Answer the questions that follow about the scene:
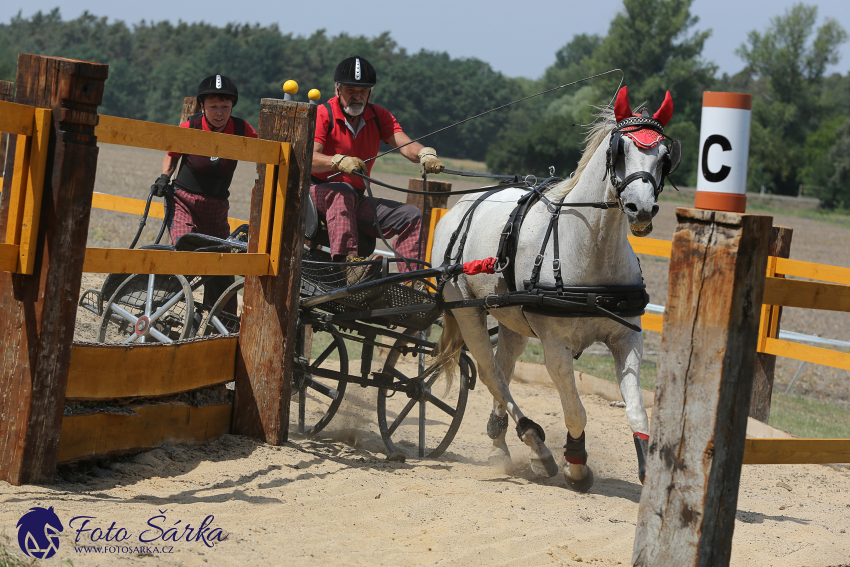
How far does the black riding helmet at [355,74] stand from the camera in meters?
5.62

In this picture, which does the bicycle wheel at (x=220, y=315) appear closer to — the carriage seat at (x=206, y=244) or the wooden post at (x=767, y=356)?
the carriage seat at (x=206, y=244)

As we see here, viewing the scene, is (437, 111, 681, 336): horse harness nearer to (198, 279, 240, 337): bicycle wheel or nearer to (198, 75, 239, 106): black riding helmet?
(198, 279, 240, 337): bicycle wheel

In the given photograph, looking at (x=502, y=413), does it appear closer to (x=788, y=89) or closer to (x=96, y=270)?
(x=96, y=270)

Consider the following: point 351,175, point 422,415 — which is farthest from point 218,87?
point 422,415

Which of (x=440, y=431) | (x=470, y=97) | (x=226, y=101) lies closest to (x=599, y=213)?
(x=440, y=431)

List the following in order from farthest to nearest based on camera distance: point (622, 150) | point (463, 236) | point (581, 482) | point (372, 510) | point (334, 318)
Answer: point (463, 236) → point (334, 318) → point (581, 482) → point (622, 150) → point (372, 510)

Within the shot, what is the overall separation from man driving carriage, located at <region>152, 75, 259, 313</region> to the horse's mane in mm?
2699

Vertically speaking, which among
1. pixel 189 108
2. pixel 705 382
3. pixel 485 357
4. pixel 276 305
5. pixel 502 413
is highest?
pixel 189 108

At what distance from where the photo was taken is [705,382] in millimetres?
2586

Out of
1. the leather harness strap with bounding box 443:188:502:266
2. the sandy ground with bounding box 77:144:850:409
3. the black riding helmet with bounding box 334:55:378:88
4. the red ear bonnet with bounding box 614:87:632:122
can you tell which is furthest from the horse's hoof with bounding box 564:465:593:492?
the sandy ground with bounding box 77:144:850:409

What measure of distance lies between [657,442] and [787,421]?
5.01m

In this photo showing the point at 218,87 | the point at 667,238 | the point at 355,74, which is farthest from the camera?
the point at 667,238

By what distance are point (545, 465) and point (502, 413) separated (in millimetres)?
614

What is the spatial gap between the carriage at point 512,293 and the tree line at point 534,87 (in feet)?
111
